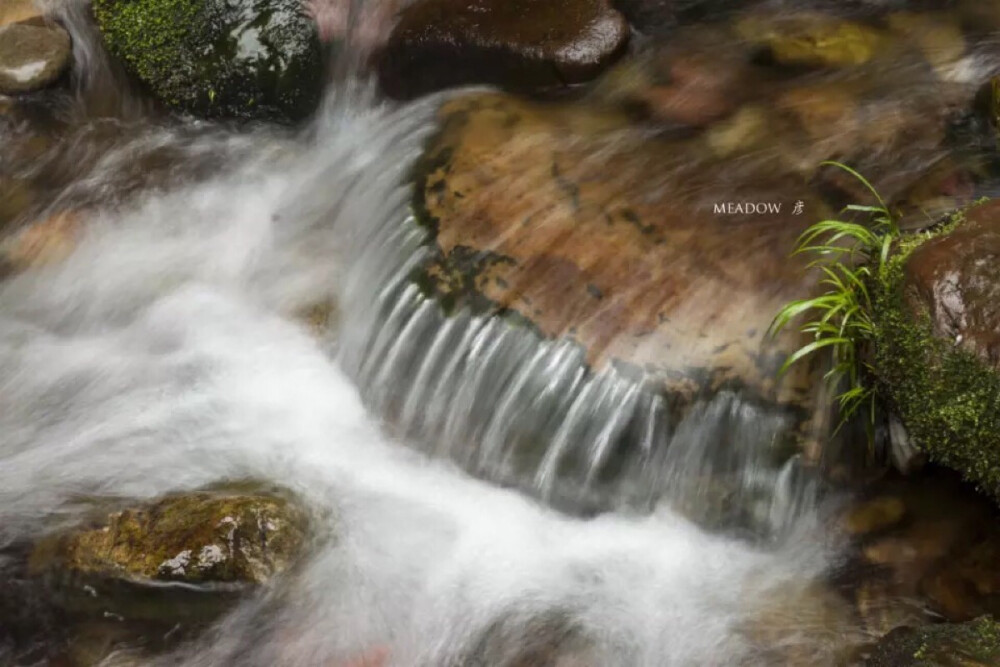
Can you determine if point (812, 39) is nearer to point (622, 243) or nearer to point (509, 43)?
point (509, 43)

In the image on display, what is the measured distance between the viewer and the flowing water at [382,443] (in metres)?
3.85

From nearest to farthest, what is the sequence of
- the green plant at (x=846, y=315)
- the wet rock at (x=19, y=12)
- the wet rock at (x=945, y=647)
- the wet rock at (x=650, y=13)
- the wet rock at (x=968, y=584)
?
1. the wet rock at (x=945, y=647)
2. the wet rock at (x=968, y=584)
3. the green plant at (x=846, y=315)
4. the wet rock at (x=650, y=13)
5. the wet rock at (x=19, y=12)

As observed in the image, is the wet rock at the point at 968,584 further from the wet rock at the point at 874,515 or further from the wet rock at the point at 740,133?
the wet rock at the point at 740,133

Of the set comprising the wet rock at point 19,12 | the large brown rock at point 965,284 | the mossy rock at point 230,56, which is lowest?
the large brown rock at point 965,284

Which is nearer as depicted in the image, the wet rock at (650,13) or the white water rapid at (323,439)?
the white water rapid at (323,439)

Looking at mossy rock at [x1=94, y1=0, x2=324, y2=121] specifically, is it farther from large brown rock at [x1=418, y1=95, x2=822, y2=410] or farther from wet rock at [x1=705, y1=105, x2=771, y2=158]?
wet rock at [x1=705, y1=105, x2=771, y2=158]

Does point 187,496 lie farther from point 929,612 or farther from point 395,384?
point 929,612

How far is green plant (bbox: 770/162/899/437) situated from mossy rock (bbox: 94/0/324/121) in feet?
12.4

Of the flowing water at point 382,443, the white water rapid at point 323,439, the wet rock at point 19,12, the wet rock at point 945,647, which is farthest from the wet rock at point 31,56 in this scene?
the wet rock at point 945,647

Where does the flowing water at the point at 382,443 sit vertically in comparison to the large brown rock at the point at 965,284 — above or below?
below

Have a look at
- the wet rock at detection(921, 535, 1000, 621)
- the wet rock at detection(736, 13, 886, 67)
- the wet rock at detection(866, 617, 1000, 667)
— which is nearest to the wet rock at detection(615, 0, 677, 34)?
the wet rock at detection(736, 13, 886, 67)

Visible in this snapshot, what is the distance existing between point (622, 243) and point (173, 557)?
8.20 feet

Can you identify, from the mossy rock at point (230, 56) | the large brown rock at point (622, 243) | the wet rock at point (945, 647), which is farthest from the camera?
the mossy rock at point (230, 56)

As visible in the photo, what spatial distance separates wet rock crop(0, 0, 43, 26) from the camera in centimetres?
695
